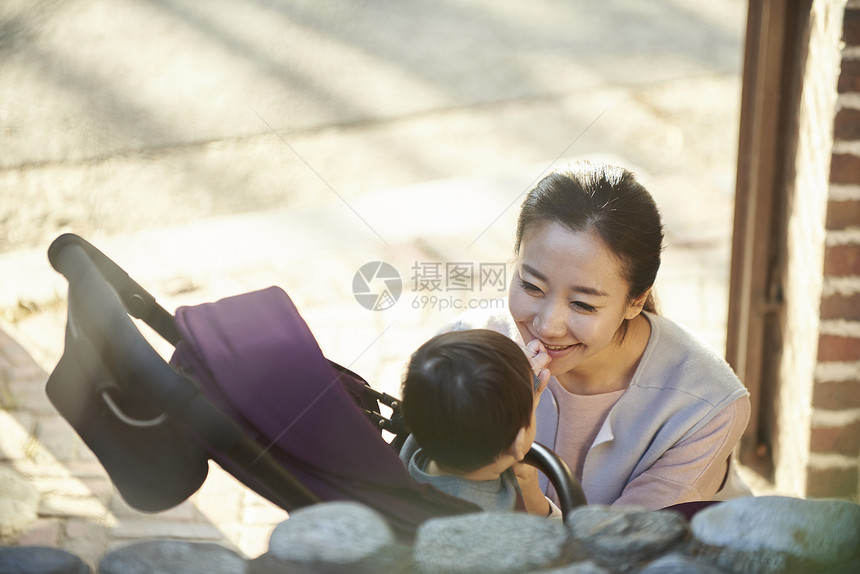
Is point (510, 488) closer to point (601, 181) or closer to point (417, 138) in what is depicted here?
point (601, 181)

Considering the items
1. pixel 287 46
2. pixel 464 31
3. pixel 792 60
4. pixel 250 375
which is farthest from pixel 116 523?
pixel 792 60

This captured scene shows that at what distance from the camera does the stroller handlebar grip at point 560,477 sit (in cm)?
106

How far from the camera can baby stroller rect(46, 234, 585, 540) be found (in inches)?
37.2

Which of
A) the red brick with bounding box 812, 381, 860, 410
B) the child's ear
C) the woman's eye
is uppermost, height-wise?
the woman's eye

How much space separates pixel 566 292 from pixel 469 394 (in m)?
0.31

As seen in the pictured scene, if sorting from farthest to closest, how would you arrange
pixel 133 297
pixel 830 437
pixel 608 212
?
pixel 830 437 → pixel 608 212 → pixel 133 297

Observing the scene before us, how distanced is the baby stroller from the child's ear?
50mm

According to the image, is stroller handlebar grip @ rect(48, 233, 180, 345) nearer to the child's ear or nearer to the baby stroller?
the baby stroller

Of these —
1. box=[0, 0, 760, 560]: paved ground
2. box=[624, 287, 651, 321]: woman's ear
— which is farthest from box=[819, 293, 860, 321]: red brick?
box=[0, 0, 760, 560]: paved ground

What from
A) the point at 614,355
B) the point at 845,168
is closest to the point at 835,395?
the point at 845,168

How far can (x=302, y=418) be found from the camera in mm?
1002

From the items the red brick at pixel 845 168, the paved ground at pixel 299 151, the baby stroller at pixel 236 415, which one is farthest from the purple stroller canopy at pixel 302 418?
the red brick at pixel 845 168

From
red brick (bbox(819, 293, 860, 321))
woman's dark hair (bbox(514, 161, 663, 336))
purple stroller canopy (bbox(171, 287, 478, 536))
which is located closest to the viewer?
purple stroller canopy (bbox(171, 287, 478, 536))

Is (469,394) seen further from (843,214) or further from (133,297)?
(843,214)
